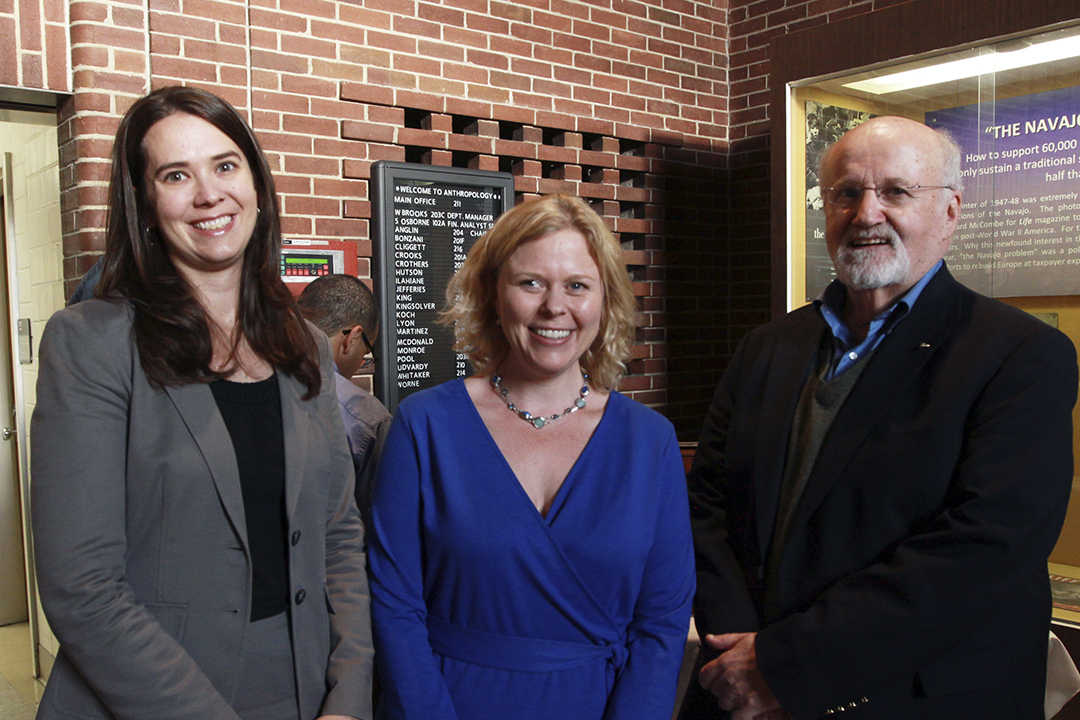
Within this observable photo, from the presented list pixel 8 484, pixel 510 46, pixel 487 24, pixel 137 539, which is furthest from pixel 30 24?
pixel 8 484

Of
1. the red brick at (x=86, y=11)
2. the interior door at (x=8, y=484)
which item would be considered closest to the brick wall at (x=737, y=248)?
the red brick at (x=86, y=11)

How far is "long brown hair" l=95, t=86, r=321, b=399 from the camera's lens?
1.28m

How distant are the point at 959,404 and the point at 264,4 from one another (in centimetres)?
294

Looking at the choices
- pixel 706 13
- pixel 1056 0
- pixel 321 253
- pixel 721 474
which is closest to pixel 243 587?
pixel 721 474

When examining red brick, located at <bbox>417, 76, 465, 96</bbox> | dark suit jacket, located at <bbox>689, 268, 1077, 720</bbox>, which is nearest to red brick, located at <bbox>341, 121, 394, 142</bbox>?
red brick, located at <bbox>417, 76, 465, 96</bbox>

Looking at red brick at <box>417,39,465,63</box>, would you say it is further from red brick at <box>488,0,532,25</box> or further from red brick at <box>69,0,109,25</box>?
red brick at <box>69,0,109,25</box>

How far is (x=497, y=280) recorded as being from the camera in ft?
5.11

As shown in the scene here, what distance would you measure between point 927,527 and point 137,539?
1.26m

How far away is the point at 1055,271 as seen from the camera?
3010 mm

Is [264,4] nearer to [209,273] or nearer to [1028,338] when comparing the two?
[209,273]

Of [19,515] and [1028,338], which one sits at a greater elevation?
[1028,338]

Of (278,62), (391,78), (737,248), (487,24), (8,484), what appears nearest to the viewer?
(278,62)

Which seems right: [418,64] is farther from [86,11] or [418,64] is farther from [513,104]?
[86,11]

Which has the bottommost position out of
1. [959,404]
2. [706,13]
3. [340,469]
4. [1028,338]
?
[340,469]
